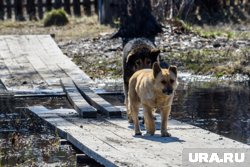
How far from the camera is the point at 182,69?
72.3ft

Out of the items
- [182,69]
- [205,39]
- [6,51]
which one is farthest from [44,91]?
[205,39]

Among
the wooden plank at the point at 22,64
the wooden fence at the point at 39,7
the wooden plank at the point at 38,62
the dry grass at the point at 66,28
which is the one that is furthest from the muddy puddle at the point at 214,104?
the wooden fence at the point at 39,7

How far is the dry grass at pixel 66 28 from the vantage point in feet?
91.8

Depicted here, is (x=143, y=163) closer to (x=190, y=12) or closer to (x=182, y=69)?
(x=182, y=69)

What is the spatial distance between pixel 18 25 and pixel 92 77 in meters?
10.1

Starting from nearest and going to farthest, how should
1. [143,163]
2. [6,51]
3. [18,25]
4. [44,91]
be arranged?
[143,163]
[44,91]
[6,51]
[18,25]

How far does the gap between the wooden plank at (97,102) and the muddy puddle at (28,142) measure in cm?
50

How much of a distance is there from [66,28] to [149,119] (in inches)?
674

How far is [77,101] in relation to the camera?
16.6m

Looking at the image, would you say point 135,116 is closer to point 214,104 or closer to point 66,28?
point 214,104

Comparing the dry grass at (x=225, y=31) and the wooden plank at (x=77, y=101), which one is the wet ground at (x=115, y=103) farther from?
the dry grass at (x=225, y=31)

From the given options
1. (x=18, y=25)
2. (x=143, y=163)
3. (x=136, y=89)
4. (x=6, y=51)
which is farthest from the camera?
(x=18, y=25)

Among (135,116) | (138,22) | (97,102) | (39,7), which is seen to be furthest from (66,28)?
(135,116)

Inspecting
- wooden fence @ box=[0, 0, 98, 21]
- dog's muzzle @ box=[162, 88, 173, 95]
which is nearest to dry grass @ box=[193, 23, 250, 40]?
wooden fence @ box=[0, 0, 98, 21]
